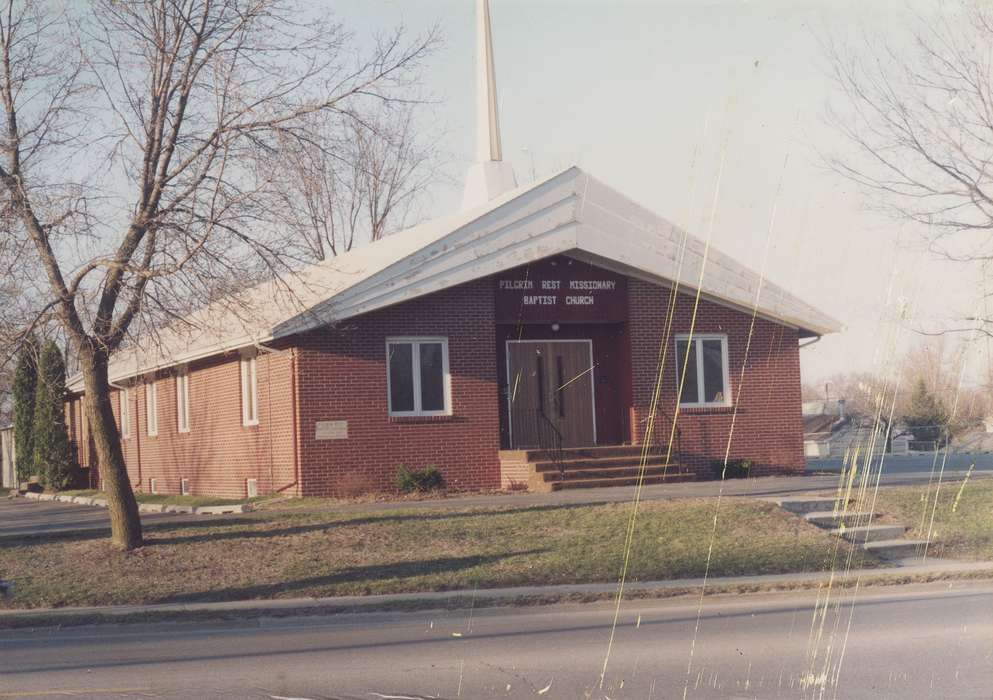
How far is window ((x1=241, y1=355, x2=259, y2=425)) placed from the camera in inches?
1001

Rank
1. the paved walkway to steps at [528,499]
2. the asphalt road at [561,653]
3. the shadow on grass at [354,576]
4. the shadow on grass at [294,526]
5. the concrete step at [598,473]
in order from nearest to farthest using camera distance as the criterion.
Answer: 1. the asphalt road at [561,653]
2. the shadow on grass at [354,576]
3. the shadow on grass at [294,526]
4. the paved walkway to steps at [528,499]
5. the concrete step at [598,473]

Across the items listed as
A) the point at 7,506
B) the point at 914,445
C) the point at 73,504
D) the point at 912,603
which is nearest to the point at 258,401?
the point at 73,504

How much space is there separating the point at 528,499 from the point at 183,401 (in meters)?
13.1

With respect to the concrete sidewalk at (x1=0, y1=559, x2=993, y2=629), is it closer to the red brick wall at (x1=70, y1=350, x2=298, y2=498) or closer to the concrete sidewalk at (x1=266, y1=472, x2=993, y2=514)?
the concrete sidewalk at (x1=266, y1=472, x2=993, y2=514)

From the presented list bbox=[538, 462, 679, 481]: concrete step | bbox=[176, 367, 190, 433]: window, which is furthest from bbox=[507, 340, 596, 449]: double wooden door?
bbox=[176, 367, 190, 433]: window

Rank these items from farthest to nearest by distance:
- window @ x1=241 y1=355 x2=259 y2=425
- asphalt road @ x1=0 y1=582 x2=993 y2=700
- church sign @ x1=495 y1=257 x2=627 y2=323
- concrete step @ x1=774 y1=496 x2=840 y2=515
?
1. window @ x1=241 y1=355 x2=259 y2=425
2. church sign @ x1=495 y1=257 x2=627 y2=323
3. concrete step @ x1=774 y1=496 x2=840 y2=515
4. asphalt road @ x1=0 y1=582 x2=993 y2=700

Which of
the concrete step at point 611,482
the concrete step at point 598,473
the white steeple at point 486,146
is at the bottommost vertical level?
the concrete step at point 611,482

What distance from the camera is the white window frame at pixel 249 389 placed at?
25.2m

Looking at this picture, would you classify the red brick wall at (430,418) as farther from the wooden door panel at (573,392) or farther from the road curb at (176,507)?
the road curb at (176,507)

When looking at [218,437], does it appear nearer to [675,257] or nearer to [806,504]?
[675,257]

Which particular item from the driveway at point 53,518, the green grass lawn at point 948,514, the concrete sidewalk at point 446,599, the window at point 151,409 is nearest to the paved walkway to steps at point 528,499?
the driveway at point 53,518

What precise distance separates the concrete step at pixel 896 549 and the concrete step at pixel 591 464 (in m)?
8.07

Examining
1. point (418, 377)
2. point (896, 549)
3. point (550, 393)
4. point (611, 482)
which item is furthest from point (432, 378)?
point (896, 549)

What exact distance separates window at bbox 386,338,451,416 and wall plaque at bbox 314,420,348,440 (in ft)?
3.69
